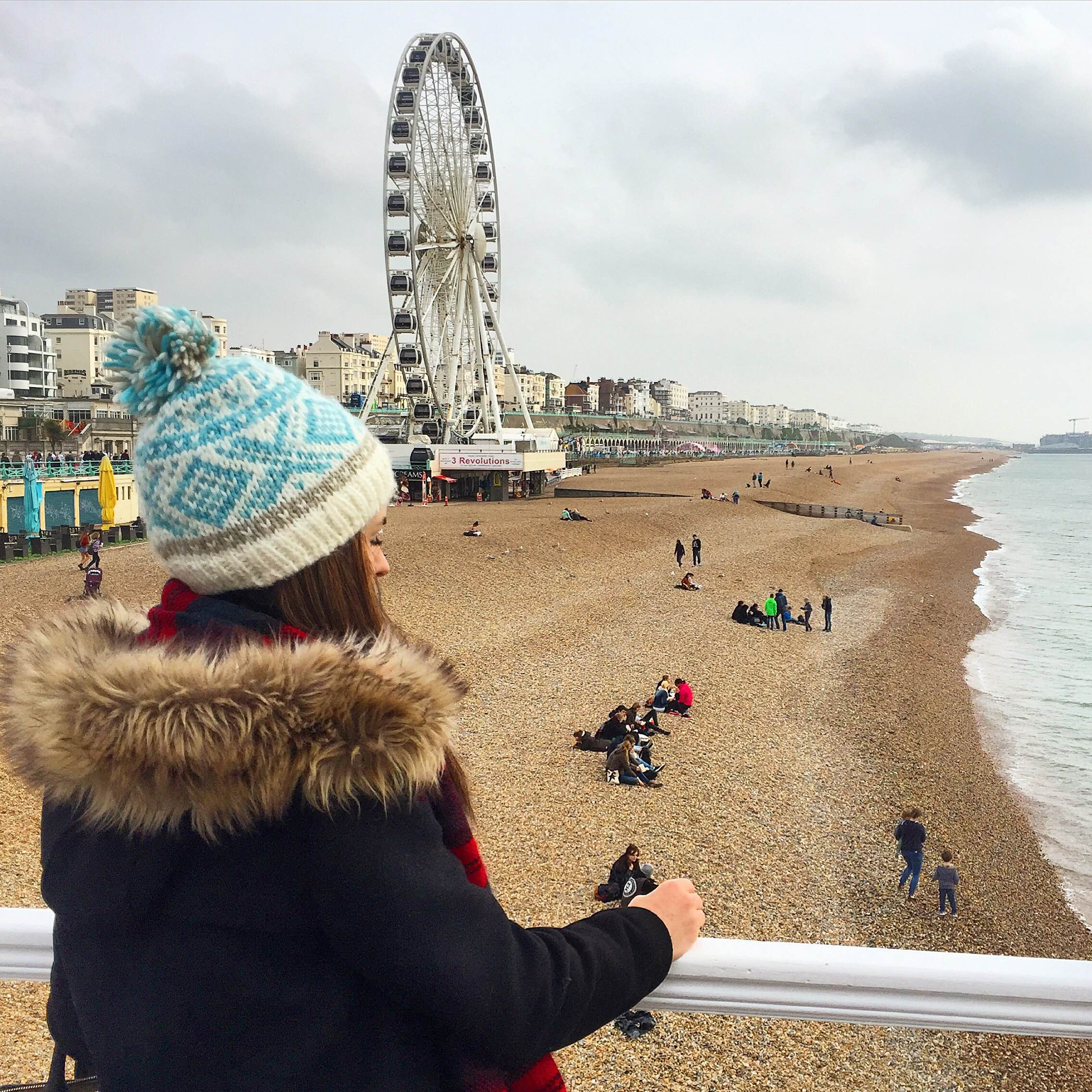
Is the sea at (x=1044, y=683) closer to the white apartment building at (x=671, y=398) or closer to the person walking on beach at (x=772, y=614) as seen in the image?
the person walking on beach at (x=772, y=614)

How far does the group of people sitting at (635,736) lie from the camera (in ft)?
30.3

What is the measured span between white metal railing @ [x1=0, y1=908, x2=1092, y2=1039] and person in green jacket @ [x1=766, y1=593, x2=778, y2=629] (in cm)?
1670

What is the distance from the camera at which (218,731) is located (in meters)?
0.90

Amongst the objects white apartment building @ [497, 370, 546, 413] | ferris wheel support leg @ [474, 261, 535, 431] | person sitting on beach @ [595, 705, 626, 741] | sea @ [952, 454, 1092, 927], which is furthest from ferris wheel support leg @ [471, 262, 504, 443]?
white apartment building @ [497, 370, 546, 413]

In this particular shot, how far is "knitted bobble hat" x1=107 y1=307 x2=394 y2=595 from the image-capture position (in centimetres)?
109

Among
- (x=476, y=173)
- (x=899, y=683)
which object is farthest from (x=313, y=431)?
(x=476, y=173)

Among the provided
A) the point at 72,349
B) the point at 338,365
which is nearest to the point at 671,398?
the point at 338,365

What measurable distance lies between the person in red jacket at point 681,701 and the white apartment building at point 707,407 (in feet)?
604

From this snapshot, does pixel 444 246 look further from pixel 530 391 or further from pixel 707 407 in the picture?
pixel 707 407

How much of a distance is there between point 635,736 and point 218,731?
30.8 feet

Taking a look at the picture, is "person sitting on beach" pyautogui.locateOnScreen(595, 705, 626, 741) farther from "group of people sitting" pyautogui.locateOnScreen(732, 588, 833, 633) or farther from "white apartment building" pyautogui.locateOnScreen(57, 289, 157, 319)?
"white apartment building" pyautogui.locateOnScreen(57, 289, 157, 319)

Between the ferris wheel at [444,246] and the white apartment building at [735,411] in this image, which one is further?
the white apartment building at [735,411]

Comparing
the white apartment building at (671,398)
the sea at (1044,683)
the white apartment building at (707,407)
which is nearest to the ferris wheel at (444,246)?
the sea at (1044,683)

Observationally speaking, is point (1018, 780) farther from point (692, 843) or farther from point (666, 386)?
point (666, 386)
